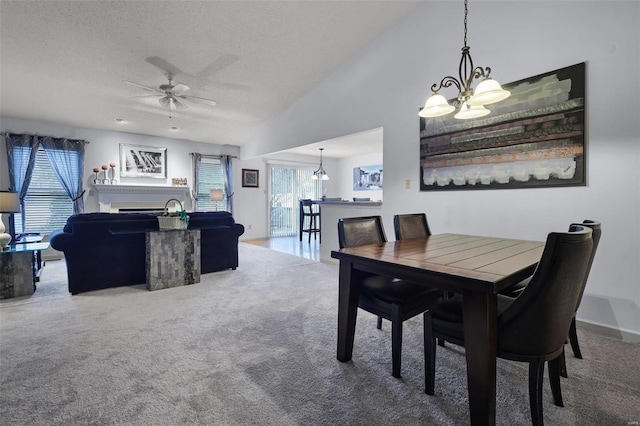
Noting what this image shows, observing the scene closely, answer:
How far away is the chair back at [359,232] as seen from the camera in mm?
2195

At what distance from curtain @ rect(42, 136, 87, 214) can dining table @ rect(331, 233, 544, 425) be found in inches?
236

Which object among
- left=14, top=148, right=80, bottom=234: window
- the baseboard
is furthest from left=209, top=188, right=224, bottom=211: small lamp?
the baseboard

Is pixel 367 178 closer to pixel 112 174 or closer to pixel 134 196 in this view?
pixel 134 196

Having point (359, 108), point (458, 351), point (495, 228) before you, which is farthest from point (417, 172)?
point (458, 351)

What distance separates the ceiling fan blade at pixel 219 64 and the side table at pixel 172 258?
7.39 ft

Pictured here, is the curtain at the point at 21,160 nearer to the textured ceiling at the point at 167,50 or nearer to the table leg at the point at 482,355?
the textured ceiling at the point at 167,50

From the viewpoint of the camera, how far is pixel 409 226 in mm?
2760

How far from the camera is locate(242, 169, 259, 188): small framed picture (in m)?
7.80

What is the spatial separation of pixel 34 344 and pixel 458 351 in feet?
9.75

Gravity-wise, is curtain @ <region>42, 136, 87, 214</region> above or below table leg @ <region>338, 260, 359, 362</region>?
above

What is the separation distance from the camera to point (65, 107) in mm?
4980

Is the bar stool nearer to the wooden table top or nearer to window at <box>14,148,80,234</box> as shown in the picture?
window at <box>14,148,80,234</box>

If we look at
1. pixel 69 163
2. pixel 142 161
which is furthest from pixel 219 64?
pixel 69 163

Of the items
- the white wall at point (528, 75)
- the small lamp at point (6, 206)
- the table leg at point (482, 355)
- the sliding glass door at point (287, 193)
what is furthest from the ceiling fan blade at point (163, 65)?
the table leg at point (482, 355)
